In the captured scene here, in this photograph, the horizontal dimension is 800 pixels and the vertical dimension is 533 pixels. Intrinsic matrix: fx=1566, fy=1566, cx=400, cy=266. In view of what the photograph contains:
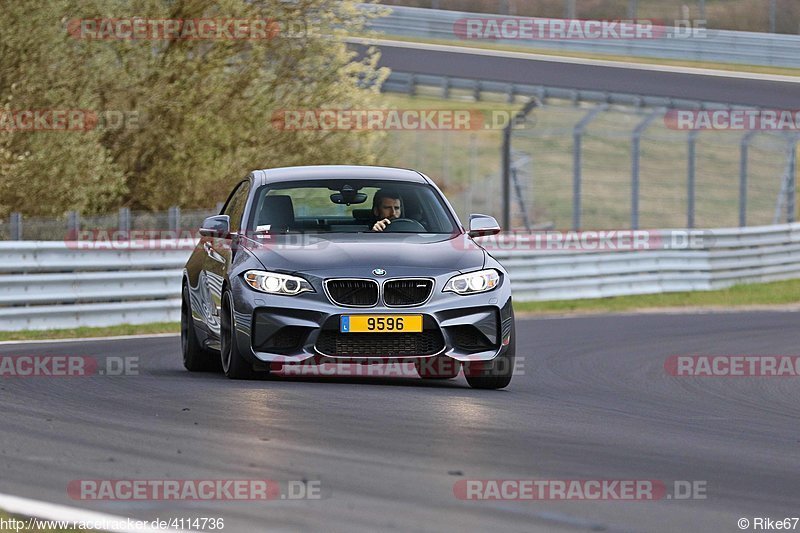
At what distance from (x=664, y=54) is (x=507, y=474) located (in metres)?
37.8

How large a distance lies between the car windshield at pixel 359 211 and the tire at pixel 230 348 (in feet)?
2.42

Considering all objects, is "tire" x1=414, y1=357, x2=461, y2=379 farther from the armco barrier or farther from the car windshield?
the armco barrier

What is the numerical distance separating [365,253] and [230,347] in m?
1.09

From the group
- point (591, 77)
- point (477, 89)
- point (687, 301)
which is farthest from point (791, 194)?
point (477, 89)

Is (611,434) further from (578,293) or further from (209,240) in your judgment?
(578,293)

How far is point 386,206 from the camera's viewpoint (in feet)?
36.0

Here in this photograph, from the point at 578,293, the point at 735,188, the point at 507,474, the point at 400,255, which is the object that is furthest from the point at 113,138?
the point at 735,188

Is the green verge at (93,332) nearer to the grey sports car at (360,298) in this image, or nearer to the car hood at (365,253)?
the grey sports car at (360,298)

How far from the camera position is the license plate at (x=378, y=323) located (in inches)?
383

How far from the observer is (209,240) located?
1180 centimetres

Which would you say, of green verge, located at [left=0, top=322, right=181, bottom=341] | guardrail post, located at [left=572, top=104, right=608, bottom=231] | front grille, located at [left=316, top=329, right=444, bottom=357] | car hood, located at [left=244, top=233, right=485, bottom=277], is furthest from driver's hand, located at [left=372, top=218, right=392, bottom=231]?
guardrail post, located at [left=572, top=104, right=608, bottom=231]

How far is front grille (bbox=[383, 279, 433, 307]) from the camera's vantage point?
981 centimetres

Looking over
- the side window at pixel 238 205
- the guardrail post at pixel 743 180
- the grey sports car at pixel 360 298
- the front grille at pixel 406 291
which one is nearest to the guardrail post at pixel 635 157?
the guardrail post at pixel 743 180

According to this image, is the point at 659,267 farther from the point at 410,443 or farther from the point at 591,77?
the point at 410,443
